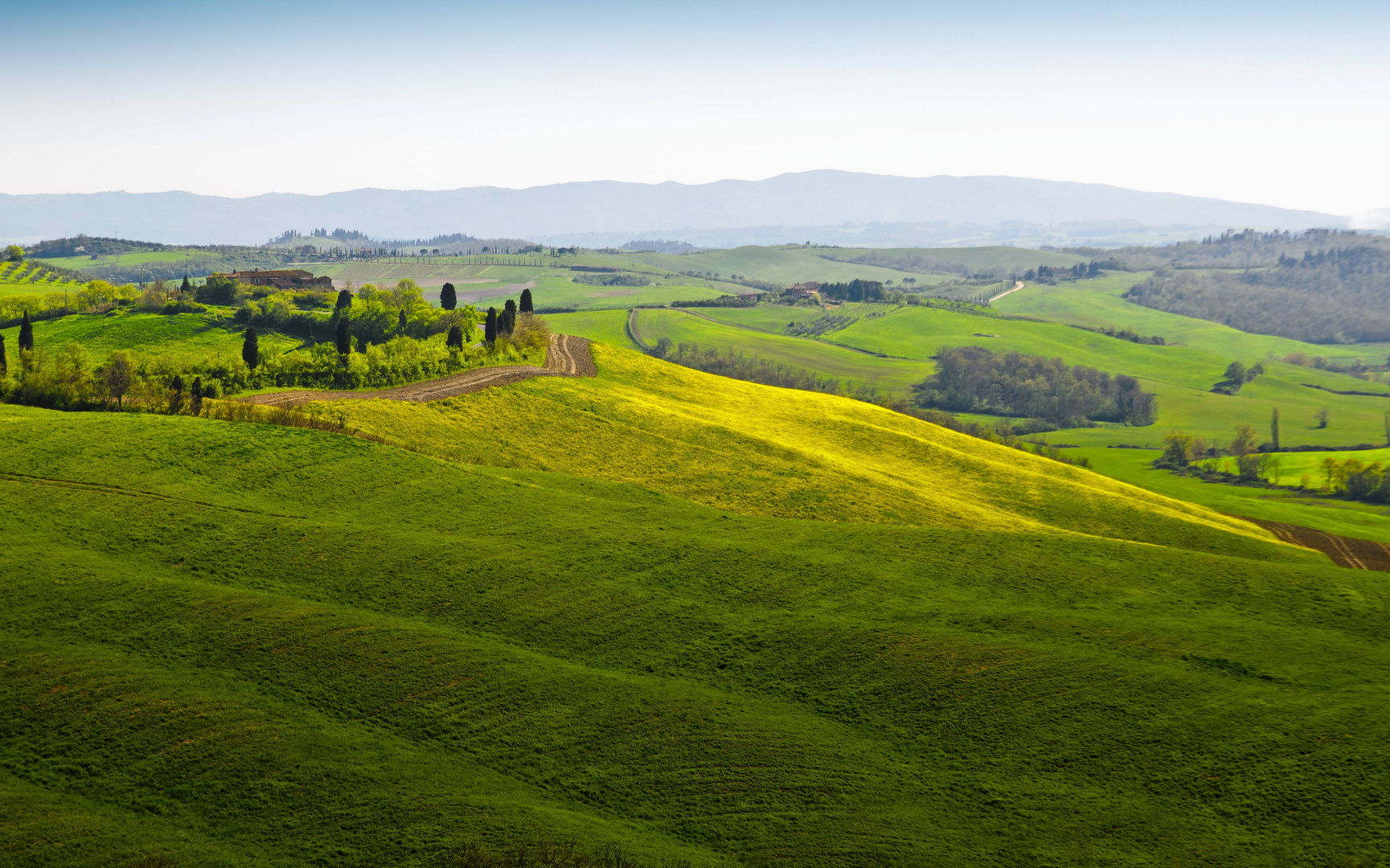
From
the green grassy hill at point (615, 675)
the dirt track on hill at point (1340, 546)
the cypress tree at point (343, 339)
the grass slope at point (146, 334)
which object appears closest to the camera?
the green grassy hill at point (615, 675)

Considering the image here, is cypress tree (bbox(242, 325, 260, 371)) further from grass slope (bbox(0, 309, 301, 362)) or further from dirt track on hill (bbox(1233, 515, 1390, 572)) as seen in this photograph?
dirt track on hill (bbox(1233, 515, 1390, 572))

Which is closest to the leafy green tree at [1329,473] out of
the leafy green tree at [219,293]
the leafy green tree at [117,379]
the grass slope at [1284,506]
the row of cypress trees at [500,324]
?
the grass slope at [1284,506]

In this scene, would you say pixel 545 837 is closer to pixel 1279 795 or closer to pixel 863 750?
pixel 863 750

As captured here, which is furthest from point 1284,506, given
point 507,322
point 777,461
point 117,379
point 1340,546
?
point 117,379

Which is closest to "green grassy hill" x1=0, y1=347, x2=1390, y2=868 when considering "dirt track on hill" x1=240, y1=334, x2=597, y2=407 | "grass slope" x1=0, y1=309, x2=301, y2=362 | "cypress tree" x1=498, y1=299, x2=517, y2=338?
"dirt track on hill" x1=240, y1=334, x2=597, y2=407

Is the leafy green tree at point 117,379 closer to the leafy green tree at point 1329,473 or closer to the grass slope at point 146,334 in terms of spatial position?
the grass slope at point 146,334

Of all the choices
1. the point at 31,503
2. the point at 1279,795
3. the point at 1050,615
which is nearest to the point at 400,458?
the point at 31,503
